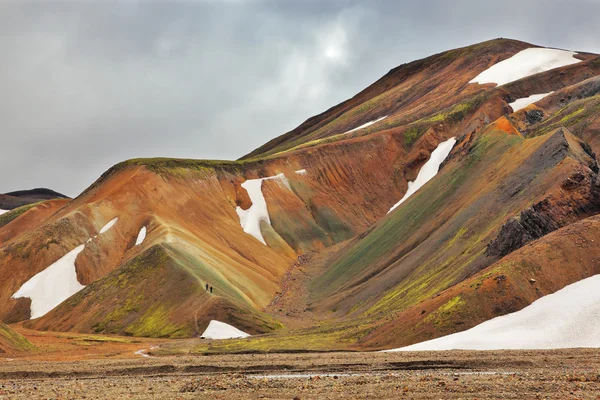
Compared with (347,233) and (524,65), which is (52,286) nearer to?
(347,233)

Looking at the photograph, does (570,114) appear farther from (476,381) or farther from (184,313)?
(476,381)

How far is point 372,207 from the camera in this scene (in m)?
125

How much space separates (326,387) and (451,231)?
4302cm

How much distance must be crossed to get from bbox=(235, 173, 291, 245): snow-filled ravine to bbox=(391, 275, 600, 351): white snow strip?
201 ft

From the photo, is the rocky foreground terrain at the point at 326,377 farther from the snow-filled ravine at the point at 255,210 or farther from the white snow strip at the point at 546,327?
the snow-filled ravine at the point at 255,210

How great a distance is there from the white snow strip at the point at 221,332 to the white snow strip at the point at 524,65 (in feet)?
335

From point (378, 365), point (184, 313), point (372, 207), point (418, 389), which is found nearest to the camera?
point (418, 389)

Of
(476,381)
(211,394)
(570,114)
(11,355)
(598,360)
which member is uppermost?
(570,114)

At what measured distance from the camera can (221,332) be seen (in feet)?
201

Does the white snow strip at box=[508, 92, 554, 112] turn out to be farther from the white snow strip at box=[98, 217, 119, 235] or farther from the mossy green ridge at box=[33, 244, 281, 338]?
the mossy green ridge at box=[33, 244, 281, 338]

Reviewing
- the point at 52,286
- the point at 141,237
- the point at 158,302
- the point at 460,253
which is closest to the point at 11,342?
the point at 158,302

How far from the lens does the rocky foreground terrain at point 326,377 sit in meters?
24.4

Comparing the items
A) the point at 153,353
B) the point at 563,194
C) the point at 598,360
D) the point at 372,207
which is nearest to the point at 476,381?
the point at 598,360

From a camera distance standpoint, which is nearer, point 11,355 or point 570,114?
point 11,355
